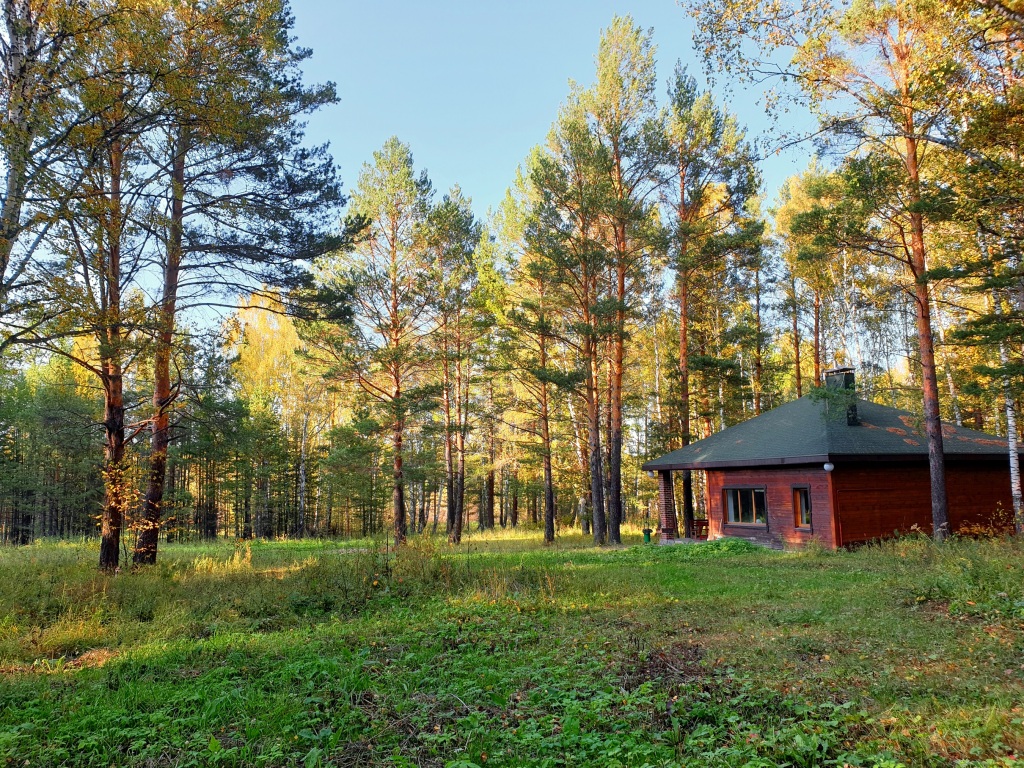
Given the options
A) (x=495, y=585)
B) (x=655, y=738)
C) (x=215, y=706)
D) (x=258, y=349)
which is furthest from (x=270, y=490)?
(x=655, y=738)

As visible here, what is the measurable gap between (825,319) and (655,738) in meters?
25.4

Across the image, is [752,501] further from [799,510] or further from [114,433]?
[114,433]

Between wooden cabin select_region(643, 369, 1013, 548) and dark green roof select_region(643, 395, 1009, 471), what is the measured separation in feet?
0.12

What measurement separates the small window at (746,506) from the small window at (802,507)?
106 centimetres

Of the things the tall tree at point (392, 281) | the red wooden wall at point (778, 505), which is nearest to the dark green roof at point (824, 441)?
the red wooden wall at point (778, 505)

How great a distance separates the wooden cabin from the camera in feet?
50.0

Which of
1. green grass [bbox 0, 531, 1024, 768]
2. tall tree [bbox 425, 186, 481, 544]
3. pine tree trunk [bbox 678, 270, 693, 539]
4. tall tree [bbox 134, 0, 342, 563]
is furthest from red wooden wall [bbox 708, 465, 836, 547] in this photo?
tall tree [bbox 134, 0, 342, 563]

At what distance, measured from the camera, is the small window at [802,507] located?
52.4 feet

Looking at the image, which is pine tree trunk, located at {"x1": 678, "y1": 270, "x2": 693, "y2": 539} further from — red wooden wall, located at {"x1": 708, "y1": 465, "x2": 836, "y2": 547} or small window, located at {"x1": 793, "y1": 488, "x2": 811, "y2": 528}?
small window, located at {"x1": 793, "y1": 488, "x2": 811, "y2": 528}

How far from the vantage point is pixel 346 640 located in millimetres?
6531

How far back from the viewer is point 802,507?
1625 cm

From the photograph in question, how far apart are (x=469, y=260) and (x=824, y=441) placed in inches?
531

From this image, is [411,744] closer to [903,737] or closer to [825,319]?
[903,737]

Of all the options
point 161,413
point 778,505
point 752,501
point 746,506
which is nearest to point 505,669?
point 161,413
